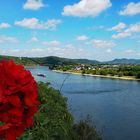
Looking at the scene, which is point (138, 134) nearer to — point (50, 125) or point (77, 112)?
point (77, 112)

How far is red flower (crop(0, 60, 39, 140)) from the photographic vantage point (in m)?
1.48

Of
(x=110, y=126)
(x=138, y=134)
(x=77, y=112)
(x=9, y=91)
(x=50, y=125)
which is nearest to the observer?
(x=9, y=91)

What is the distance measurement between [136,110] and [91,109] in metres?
5.74

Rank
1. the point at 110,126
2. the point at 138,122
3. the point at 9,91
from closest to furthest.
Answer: the point at 9,91 < the point at 110,126 < the point at 138,122

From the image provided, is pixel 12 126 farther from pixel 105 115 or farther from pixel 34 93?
pixel 105 115

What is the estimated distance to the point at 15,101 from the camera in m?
1.46

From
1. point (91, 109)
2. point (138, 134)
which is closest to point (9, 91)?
point (138, 134)

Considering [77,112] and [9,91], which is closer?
[9,91]

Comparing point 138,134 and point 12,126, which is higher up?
point 12,126

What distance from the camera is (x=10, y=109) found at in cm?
150

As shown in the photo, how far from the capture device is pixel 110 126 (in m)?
34.3

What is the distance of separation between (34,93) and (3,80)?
146 mm

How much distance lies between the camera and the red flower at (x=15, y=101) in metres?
1.48

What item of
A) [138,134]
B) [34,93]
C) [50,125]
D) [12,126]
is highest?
[34,93]
